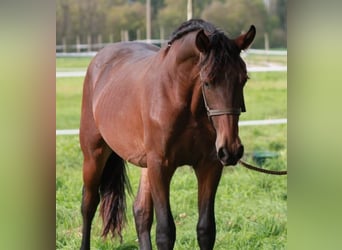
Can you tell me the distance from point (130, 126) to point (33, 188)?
1.41 meters

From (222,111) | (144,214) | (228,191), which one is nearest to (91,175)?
(144,214)

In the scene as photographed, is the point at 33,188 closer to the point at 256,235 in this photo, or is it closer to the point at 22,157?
the point at 22,157

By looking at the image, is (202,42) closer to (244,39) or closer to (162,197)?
(244,39)

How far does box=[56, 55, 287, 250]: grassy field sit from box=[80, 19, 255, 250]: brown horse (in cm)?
31

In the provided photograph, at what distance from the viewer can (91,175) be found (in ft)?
11.3

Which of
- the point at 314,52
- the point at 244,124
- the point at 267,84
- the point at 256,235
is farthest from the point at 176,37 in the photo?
the point at 267,84

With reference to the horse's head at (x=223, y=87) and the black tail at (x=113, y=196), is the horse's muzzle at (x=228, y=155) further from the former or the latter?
the black tail at (x=113, y=196)

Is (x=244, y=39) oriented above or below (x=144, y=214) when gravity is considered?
above

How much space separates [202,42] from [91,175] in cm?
138

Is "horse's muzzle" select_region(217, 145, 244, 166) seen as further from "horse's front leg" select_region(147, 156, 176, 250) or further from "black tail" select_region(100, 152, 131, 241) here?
"black tail" select_region(100, 152, 131, 241)

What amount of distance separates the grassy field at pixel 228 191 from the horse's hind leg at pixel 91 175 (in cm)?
9

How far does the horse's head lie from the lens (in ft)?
7.45

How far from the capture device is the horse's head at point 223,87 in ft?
7.45

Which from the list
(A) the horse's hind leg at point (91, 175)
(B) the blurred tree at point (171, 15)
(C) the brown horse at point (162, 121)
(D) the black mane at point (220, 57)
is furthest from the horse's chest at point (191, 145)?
(B) the blurred tree at point (171, 15)
